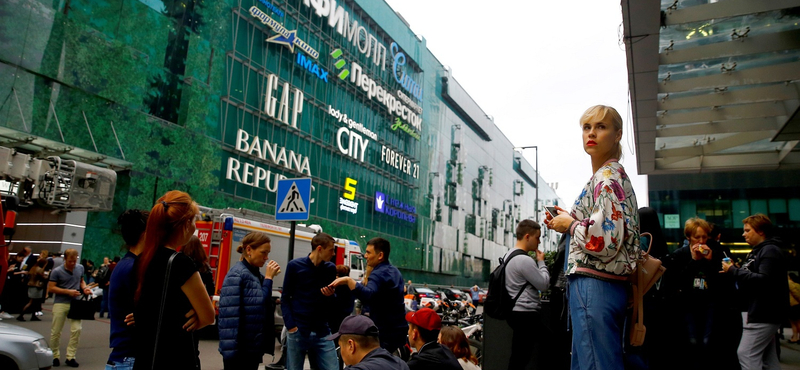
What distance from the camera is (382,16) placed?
47.8 meters

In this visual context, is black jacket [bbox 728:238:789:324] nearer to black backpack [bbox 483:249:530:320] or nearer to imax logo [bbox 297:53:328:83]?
black backpack [bbox 483:249:530:320]

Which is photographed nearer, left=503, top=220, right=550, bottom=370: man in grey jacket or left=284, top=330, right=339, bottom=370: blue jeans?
left=503, top=220, right=550, bottom=370: man in grey jacket

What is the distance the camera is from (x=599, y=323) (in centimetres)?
281

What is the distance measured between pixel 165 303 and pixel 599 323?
2.18m

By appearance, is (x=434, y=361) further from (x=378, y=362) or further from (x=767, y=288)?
(x=767, y=288)

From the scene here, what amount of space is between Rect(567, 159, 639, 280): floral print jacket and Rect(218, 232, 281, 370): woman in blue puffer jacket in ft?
11.1

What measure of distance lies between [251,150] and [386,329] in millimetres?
27058

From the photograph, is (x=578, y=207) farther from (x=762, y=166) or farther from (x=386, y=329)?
(x=762, y=166)

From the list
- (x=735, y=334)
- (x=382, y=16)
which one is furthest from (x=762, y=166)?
(x=382, y=16)

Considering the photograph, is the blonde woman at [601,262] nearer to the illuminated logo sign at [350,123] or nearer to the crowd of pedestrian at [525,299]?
the crowd of pedestrian at [525,299]

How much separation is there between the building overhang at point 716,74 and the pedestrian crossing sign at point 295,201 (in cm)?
567

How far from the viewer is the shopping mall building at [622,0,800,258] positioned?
9.69m

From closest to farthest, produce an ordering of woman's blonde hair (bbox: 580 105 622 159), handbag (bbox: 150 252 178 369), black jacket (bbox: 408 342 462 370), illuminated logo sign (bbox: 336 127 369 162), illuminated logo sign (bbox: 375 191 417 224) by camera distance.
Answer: handbag (bbox: 150 252 178 369)
woman's blonde hair (bbox: 580 105 622 159)
black jacket (bbox: 408 342 462 370)
illuminated logo sign (bbox: 336 127 369 162)
illuminated logo sign (bbox: 375 191 417 224)

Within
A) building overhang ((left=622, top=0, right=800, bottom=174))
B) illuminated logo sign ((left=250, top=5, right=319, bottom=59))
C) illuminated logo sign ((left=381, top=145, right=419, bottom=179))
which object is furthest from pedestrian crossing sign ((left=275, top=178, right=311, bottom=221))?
illuminated logo sign ((left=381, top=145, right=419, bottom=179))
